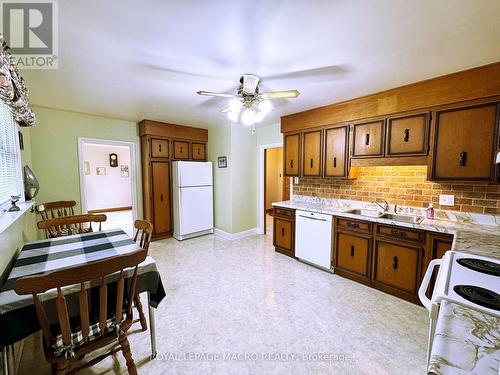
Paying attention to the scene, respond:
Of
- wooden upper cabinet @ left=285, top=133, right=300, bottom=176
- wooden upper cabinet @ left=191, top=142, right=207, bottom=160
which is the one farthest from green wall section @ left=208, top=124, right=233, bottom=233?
wooden upper cabinet @ left=285, top=133, right=300, bottom=176

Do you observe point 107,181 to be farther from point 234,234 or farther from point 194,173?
point 234,234

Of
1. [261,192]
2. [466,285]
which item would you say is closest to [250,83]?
[466,285]

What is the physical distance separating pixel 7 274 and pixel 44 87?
2.15m

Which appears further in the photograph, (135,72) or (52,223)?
(52,223)

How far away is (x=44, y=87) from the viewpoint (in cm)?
243

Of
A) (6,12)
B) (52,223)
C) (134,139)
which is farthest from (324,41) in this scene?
(134,139)

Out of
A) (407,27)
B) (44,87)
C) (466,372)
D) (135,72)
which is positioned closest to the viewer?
(466,372)

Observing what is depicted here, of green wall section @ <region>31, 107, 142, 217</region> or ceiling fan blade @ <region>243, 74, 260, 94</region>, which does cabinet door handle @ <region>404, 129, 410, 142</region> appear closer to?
ceiling fan blade @ <region>243, 74, 260, 94</region>

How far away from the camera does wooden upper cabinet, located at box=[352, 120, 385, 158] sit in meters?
2.60

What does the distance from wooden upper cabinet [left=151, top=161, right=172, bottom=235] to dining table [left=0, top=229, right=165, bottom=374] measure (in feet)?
6.90

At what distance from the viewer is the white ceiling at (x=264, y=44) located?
4.10ft

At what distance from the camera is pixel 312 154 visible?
327cm

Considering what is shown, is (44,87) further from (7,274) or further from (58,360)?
(58,360)

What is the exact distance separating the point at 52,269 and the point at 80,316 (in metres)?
0.44
